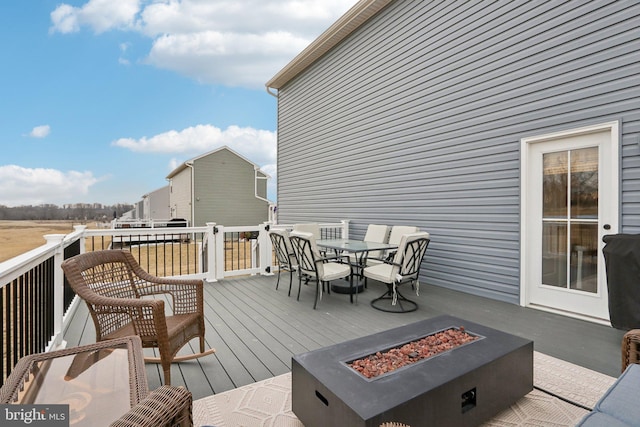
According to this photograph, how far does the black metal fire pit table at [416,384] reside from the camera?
1376 millimetres

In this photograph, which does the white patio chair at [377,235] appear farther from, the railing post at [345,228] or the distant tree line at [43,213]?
the distant tree line at [43,213]

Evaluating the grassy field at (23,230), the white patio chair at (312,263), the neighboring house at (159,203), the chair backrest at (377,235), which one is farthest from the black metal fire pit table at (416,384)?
the neighboring house at (159,203)

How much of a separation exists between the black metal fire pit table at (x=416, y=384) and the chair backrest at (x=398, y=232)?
10.2 ft

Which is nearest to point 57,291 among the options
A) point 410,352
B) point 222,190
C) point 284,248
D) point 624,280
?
point 284,248

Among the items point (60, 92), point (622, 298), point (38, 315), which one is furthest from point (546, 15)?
point (60, 92)

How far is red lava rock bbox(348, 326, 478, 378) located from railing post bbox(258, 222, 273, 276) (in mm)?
4203

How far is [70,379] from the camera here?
127 centimetres

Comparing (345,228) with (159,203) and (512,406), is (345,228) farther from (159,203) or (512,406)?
(159,203)

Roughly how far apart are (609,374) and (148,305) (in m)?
3.22

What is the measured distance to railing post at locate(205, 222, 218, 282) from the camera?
208 inches

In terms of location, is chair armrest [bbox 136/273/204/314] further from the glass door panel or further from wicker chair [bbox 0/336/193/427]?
the glass door panel

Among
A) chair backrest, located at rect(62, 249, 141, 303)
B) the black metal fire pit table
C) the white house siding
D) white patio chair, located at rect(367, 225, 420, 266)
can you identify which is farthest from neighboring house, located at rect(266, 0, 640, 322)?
the white house siding

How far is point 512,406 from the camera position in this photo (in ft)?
6.38

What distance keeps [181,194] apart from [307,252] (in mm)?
14742
